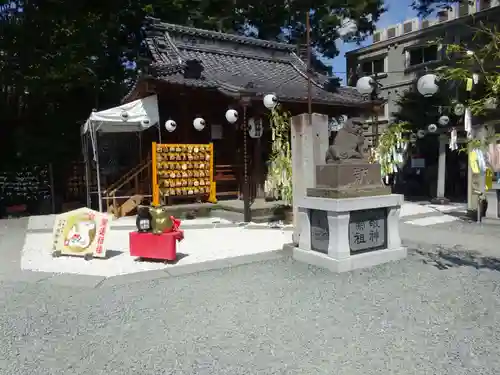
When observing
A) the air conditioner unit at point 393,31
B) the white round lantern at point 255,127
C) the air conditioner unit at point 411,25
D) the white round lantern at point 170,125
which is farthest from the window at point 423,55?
the white round lantern at point 170,125

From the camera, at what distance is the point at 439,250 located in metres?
6.69

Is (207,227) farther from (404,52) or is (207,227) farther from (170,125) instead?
(404,52)

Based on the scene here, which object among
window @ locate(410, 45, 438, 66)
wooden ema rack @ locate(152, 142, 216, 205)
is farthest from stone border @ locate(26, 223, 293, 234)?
window @ locate(410, 45, 438, 66)

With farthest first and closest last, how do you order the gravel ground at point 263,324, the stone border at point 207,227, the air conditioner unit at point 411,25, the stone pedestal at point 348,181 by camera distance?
1. the air conditioner unit at point 411,25
2. the stone border at point 207,227
3. the stone pedestal at point 348,181
4. the gravel ground at point 263,324

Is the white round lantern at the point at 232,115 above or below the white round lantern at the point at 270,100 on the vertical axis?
below

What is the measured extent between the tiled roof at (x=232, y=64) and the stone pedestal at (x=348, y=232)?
5.94 metres

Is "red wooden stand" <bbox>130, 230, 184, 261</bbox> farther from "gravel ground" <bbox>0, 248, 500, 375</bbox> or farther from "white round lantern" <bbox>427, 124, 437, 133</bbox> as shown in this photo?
"white round lantern" <bbox>427, 124, 437, 133</bbox>

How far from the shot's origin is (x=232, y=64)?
14.8 m

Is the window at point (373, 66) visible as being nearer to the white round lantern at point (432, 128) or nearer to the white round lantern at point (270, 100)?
the white round lantern at point (432, 128)

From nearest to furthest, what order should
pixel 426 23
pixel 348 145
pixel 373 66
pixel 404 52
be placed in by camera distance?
pixel 348 145 → pixel 404 52 → pixel 426 23 → pixel 373 66

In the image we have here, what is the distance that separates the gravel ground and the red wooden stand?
841mm

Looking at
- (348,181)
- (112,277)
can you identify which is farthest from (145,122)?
(348,181)

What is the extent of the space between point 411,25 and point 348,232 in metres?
19.9

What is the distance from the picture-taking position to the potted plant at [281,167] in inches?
362
